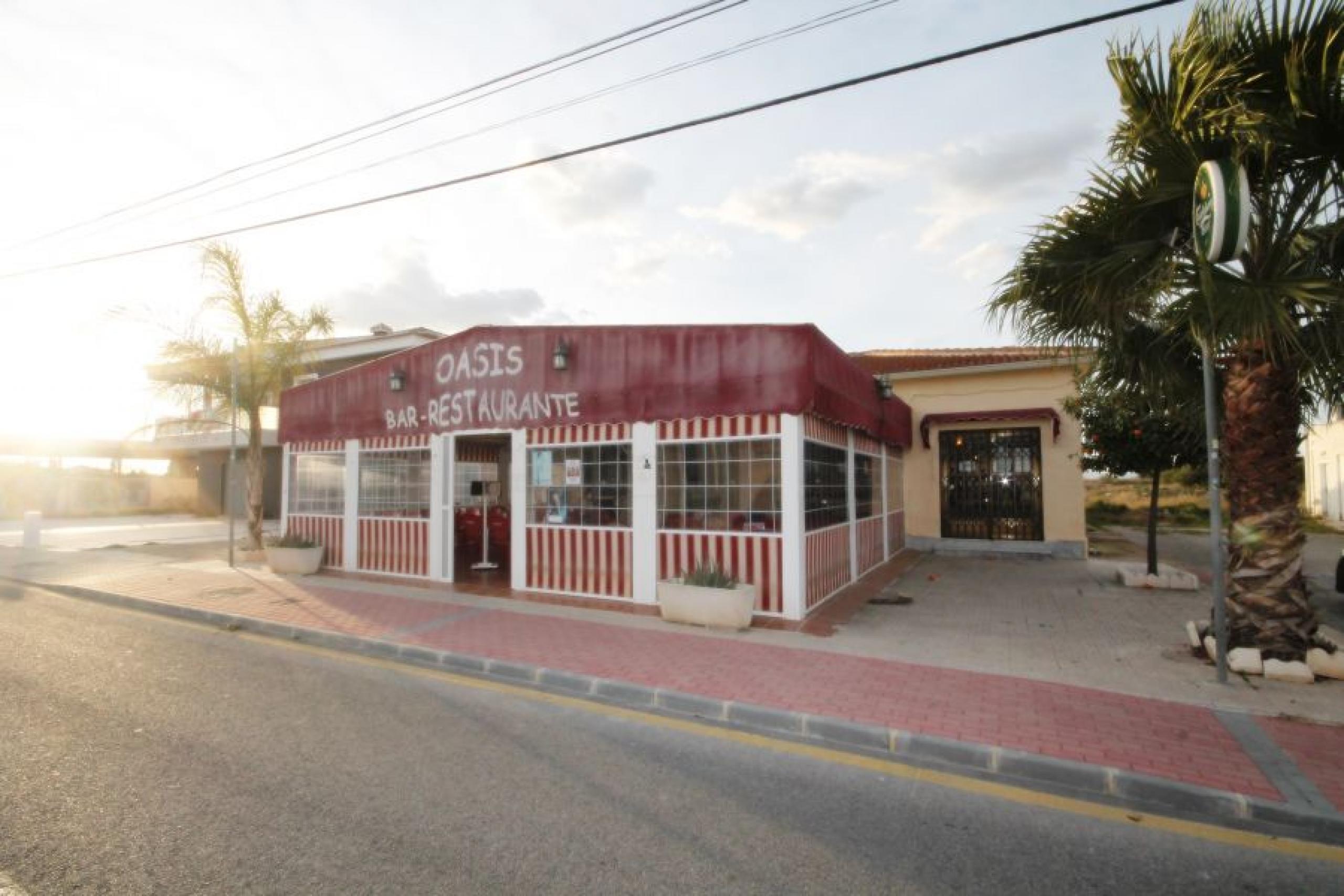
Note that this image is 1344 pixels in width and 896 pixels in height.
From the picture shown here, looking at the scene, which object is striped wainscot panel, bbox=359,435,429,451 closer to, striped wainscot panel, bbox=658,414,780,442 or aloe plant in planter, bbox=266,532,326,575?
aloe plant in planter, bbox=266,532,326,575

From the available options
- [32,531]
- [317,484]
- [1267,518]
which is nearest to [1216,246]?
[1267,518]

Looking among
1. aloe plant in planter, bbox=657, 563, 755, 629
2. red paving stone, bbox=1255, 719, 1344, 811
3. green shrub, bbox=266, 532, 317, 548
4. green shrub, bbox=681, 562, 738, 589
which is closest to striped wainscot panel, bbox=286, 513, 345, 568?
green shrub, bbox=266, 532, 317, 548

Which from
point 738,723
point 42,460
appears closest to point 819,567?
point 738,723

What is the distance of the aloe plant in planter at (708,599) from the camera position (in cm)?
766

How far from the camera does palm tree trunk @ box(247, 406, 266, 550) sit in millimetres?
14453

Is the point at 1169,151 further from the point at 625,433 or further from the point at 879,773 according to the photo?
the point at 625,433

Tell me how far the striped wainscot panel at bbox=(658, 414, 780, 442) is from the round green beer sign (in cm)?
433

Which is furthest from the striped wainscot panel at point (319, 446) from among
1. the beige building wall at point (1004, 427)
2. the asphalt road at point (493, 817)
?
the beige building wall at point (1004, 427)

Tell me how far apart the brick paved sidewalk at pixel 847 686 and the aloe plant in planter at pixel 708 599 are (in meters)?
0.30

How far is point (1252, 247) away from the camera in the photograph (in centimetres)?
589

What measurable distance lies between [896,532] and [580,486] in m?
8.39

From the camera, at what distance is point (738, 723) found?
16.6 ft

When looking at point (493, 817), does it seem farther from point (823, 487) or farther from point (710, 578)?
point (823, 487)

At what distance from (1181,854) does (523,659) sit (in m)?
5.01
